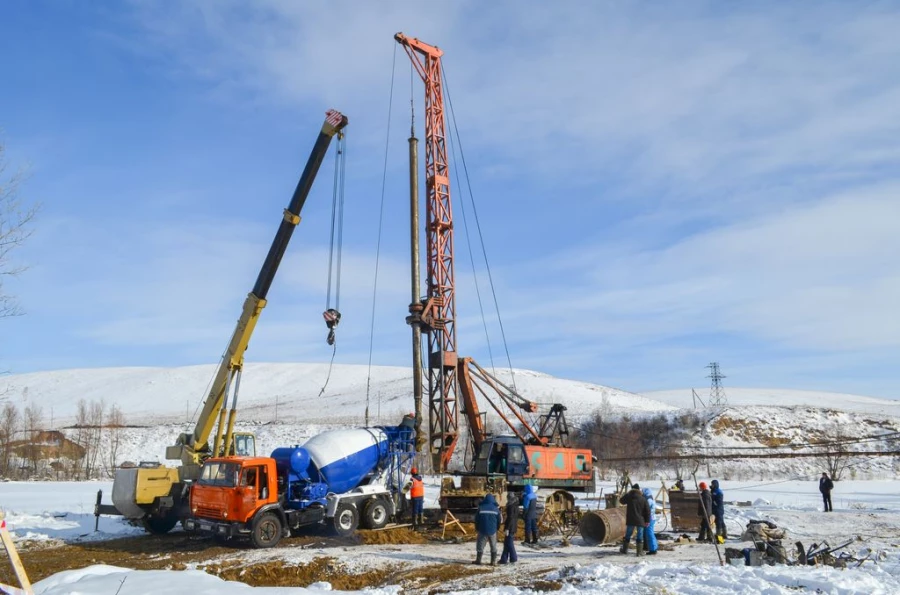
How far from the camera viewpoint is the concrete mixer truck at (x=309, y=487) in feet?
57.6

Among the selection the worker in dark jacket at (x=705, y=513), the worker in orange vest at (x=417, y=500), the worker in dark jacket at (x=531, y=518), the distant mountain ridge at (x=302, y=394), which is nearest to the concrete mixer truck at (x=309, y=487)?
the worker in orange vest at (x=417, y=500)

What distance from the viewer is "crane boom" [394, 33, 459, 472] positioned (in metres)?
31.7

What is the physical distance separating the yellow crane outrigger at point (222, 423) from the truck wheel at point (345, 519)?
405 cm

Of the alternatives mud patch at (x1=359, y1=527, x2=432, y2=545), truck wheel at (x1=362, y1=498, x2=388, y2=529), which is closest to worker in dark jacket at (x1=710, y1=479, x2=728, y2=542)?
mud patch at (x1=359, y1=527, x2=432, y2=545)

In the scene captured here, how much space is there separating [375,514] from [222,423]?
5.32 metres

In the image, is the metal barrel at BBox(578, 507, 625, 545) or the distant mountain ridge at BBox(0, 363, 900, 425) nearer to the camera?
the metal barrel at BBox(578, 507, 625, 545)

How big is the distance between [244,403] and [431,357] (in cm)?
7428

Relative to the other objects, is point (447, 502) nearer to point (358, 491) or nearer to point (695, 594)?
point (358, 491)

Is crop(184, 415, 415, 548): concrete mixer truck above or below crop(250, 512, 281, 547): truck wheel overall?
above

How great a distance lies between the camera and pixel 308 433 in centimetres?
5981

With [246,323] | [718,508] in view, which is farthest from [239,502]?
A: [718,508]

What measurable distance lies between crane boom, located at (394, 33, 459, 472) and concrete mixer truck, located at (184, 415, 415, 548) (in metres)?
9.54

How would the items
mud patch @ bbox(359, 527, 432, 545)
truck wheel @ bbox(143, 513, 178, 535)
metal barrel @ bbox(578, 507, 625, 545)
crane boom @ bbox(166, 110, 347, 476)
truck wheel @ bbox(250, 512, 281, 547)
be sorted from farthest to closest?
crane boom @ bbox(166, 110, 347, 476) < truck wheel @ bbox(143, 513, 178, 535) < mud patch @ bbox(359, 527, 432, 545) < truck wheel @ bbox(250, 512, 281, 547) < metal barrel @ bbox(578, 507, 625, 545)

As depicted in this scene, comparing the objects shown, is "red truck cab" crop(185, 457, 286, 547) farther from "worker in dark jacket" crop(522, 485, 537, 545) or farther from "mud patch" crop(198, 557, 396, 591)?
"worker in dark jacket" crop(522, 485, 537, 545)
